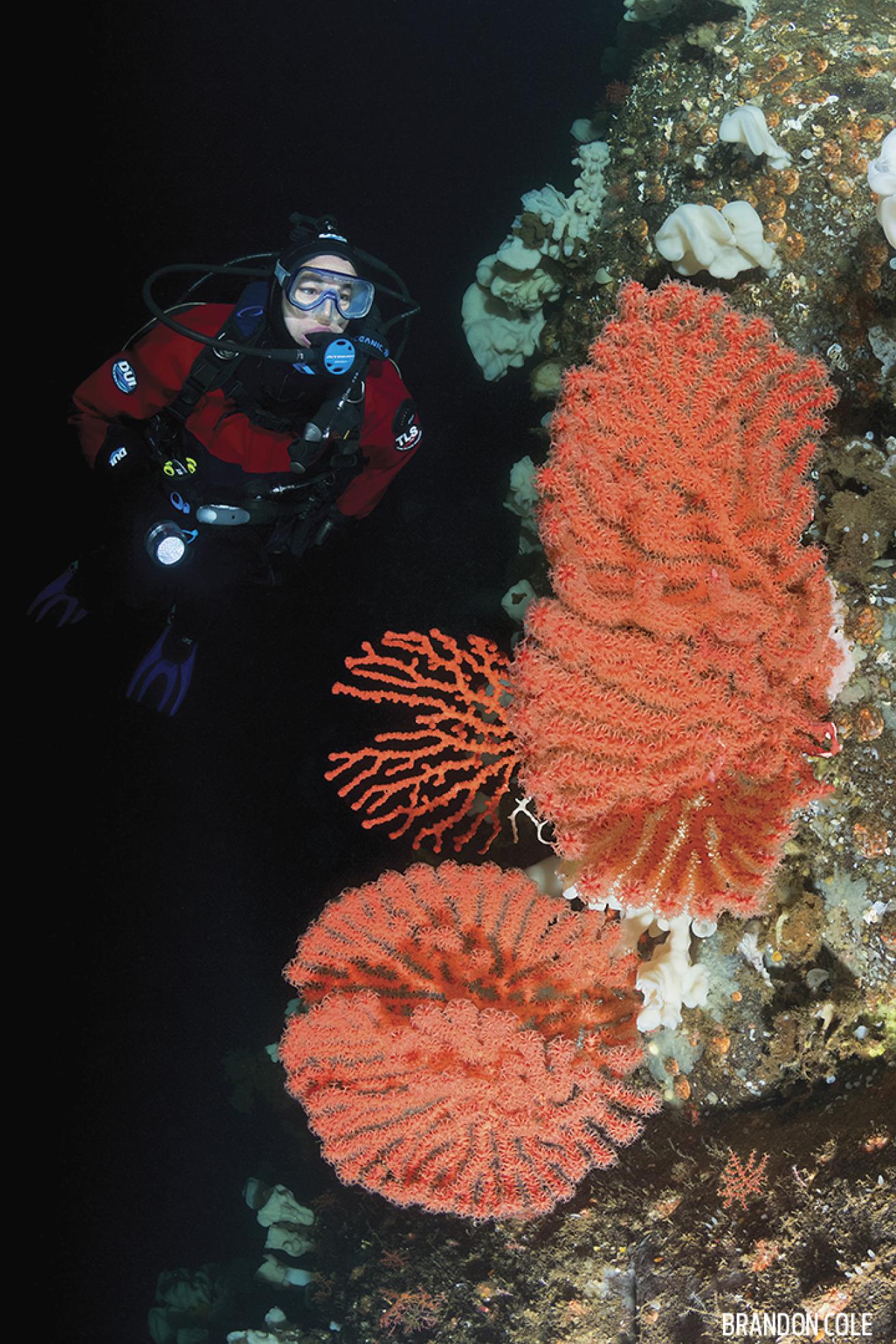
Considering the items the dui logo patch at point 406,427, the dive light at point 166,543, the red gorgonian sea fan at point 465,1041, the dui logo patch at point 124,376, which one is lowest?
the red gorgonian sea fan at point 465,1041

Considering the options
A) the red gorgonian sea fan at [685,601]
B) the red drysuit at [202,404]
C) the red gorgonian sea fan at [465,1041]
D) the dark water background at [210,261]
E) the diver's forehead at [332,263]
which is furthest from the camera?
the dark water background at [210,261]

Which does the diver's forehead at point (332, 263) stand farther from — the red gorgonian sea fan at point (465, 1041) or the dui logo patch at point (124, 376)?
the red gorgonian sea fan at point (465, 1041)

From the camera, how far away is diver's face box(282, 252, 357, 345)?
317 centimetres

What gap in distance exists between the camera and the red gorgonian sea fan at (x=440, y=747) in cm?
242

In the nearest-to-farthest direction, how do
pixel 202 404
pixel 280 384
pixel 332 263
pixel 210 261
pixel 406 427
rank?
pixel 332 263
pixel 280 384
pixel 202 404
pixel 406 427
pixel 210 261

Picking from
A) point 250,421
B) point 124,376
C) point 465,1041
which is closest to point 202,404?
point 250,421

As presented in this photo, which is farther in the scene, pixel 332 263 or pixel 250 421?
pixel 250 421

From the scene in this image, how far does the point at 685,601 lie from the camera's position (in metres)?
1.95

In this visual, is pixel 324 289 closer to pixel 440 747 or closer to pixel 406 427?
pixel 406 427

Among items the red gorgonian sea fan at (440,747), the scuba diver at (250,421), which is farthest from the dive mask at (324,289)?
the red gorgonian sea fan at (440,747)

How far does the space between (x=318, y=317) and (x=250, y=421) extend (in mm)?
587

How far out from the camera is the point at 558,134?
5.95 m

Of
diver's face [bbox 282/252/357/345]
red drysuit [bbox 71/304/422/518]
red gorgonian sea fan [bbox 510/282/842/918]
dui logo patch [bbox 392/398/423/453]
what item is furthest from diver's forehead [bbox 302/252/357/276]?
red gorgonian sea fan [bbox 510/282/842/918]

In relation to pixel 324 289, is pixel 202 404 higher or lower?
lower
